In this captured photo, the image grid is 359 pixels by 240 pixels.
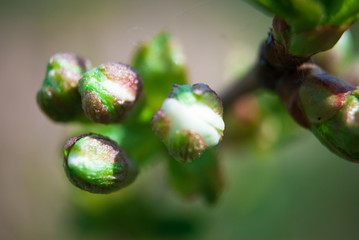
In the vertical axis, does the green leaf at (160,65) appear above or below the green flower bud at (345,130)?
above

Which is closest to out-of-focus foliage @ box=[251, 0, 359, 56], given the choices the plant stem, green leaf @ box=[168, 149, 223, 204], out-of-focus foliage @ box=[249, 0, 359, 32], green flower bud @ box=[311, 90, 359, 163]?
out-of-focus foliage @ box=[249, 0, 359, 32]

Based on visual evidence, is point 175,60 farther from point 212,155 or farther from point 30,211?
point 30,211

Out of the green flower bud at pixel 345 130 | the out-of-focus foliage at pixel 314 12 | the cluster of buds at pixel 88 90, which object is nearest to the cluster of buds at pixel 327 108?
the green flower bud at pixel 345 130

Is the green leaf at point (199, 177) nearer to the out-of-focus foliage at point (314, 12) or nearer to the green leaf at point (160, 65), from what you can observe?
the green leaf at point (160, 65)

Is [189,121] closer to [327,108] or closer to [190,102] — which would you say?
[190,102]

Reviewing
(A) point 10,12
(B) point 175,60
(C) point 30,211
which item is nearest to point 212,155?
(B) point 175,60

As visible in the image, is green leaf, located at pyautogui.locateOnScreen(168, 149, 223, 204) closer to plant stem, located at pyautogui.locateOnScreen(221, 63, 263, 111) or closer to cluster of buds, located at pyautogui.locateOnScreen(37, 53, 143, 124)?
plant stem, located at pyautogui.locateOnScreen(221, 63, 263, 111)
